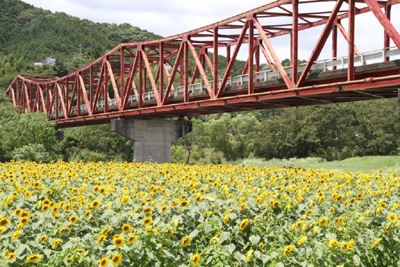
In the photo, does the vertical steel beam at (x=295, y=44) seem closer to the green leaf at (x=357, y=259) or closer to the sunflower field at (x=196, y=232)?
the sunflower field at (x=196, y=232)

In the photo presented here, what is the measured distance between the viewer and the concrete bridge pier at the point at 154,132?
141ft

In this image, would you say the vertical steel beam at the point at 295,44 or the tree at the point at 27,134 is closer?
the vertical steel beam at the point at 295,44

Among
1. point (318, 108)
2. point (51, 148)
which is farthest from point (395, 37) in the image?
point (318, 108)

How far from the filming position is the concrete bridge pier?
43000 mm

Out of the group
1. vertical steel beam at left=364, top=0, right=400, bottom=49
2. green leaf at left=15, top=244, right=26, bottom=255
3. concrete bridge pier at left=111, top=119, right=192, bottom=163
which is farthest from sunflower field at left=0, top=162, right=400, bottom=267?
concrete bridge pier at left=111, top=119, right=192, bottom=163

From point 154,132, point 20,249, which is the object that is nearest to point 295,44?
point 20,249

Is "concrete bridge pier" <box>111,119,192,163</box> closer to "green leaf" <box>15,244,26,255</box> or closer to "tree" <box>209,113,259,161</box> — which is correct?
"tree" <box>209,113,259,161</box>

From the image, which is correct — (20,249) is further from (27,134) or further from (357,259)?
(27,134)

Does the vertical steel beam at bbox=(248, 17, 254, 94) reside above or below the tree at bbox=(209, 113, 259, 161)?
above

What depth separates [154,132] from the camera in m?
43.4

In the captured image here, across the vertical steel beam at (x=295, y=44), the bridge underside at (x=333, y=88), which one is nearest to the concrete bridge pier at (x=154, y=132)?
the bridge underside at (x=333, y=88)

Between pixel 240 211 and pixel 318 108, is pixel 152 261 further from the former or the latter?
pixel 318 108

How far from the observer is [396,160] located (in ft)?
116

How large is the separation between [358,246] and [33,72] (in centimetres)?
14920
